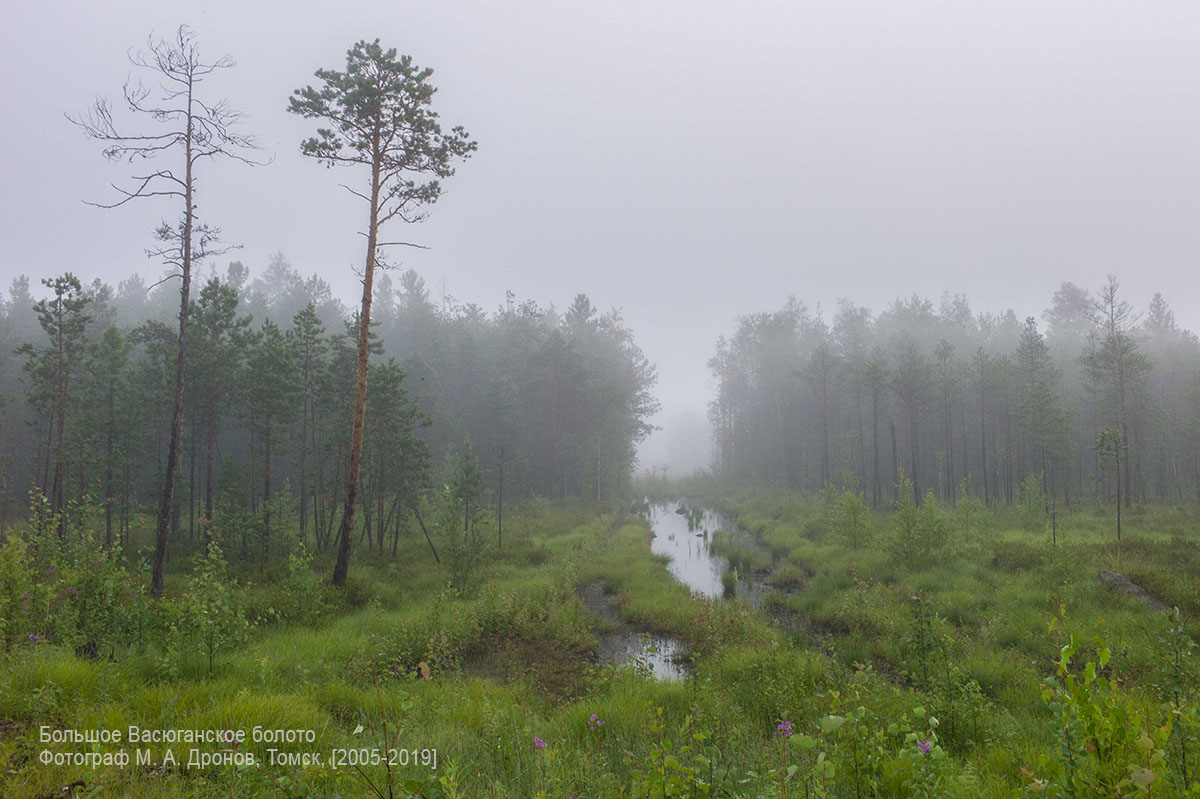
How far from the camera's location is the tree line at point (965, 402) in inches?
1272

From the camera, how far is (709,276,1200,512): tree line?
32312 millimetres

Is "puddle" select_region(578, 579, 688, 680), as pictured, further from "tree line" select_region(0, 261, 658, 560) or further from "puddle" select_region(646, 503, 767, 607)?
"tree line" select_region(0, 261, 658, 560)

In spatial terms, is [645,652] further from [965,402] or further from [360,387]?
[965,402]

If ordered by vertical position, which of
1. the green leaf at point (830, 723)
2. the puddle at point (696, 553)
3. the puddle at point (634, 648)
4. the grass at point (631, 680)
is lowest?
the puddle at point (696, 553)

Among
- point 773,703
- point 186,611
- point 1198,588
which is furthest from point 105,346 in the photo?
point 1198,588

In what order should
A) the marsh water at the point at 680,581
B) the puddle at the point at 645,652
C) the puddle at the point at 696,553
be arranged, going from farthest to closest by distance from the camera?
the puddle at the point at 696,553 → the marsh water at the point at 680,581 → the puddle at the point at 645,652

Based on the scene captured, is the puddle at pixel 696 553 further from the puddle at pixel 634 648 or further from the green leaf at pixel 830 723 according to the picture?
the green leaf at pixel 830 723

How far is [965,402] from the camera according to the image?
140 ft

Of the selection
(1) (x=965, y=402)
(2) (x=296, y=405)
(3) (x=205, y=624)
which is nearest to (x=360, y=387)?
(3) (x=205, y=624)

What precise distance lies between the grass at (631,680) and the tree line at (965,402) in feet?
27.0

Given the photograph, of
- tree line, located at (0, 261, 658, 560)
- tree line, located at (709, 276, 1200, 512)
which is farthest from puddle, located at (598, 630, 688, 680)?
tree line, located at (709, 276, 1200, 512)

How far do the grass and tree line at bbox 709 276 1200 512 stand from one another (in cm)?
823

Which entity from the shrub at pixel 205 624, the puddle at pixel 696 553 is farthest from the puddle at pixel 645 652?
the shrub at pixel 205 624

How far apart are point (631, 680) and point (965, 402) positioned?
47.6 meters
